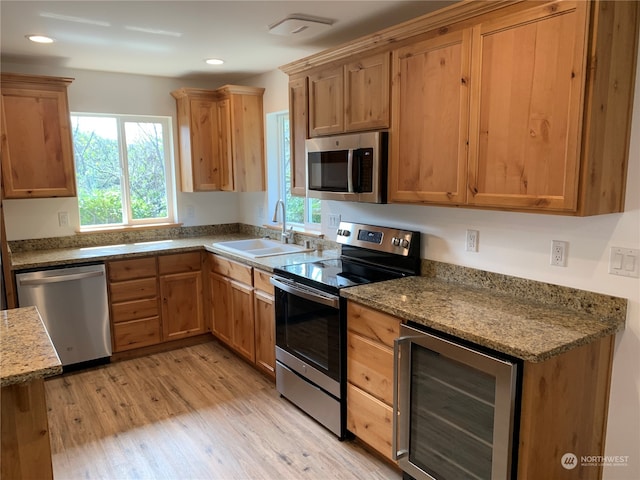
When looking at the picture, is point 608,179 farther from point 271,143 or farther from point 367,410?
point 271,143

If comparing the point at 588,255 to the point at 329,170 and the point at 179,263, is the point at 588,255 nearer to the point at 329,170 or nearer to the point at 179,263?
the point at 329,170

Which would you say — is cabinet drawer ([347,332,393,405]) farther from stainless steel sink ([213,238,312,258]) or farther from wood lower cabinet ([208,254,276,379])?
stainless steel sink ([213,238,312,258])

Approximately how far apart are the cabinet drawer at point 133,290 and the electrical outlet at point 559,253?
3047mm

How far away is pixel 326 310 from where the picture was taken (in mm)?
2600

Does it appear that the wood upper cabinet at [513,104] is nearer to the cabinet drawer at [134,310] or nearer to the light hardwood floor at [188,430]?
the light hardwood floor at [188,430]

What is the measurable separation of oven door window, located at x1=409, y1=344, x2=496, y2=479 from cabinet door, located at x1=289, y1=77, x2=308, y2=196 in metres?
1.59

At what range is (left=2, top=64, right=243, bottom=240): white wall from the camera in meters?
3.74

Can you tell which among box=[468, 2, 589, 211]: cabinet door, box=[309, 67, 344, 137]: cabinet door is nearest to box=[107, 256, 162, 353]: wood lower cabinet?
box=[309, 67, 344, 137]: cabinet door

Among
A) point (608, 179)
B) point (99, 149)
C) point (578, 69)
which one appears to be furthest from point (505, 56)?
point (99, 149)

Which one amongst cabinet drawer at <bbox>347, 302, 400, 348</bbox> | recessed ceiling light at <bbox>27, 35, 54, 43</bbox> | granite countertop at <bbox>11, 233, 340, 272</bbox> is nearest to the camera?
cabinet drawer at <bbox>347, 302, 400, 348</bbox>

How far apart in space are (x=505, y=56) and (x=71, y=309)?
3.37 metres

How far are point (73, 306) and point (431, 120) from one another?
2.95m

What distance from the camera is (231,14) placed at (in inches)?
98.8

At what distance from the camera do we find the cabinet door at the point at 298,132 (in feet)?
10.2
